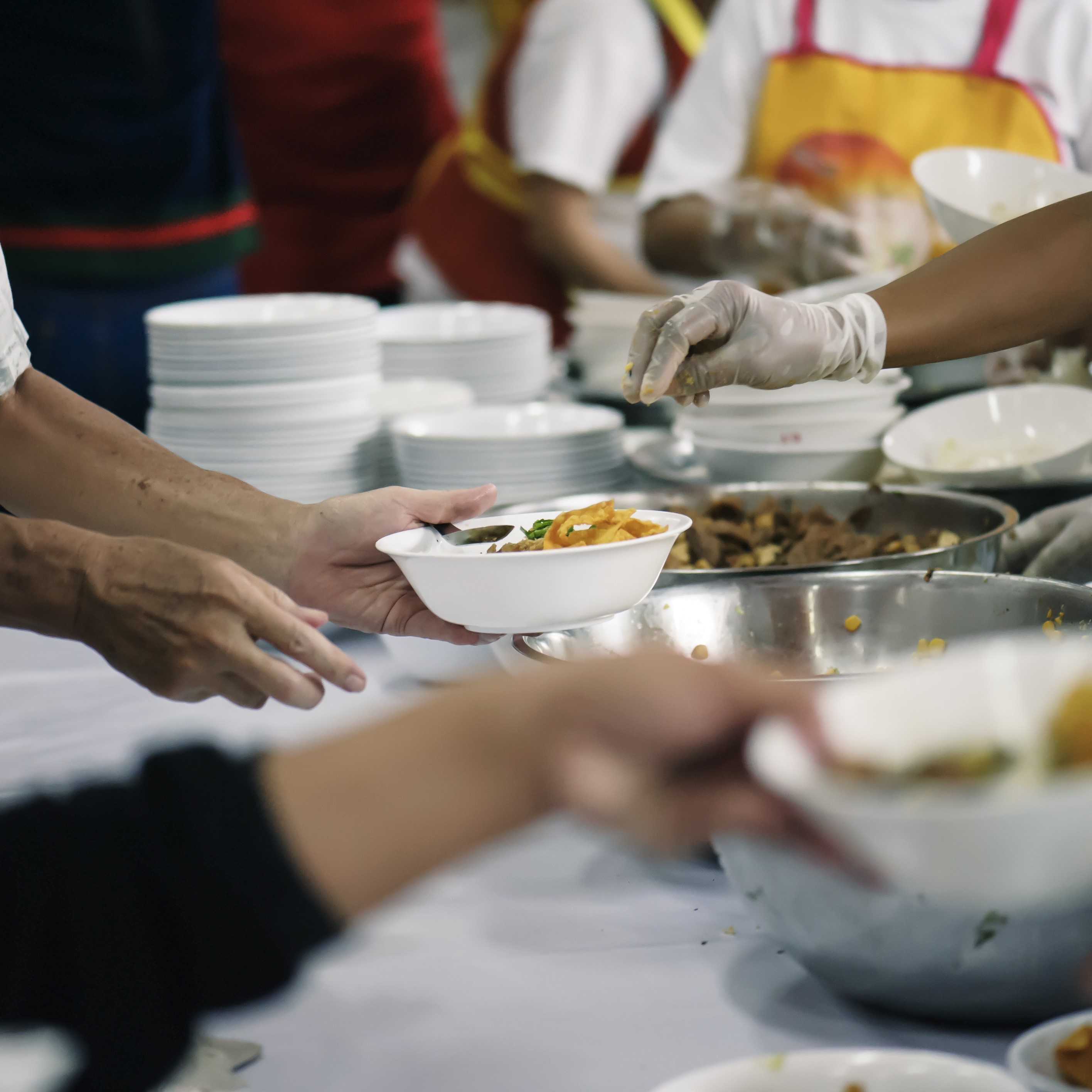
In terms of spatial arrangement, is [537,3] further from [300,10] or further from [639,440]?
[639,440]

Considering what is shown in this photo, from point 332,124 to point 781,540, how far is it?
2.60 m

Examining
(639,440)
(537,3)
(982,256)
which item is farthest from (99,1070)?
(537,3)

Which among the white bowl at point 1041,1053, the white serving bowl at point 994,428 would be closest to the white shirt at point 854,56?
the white serving bowl at point 994,428

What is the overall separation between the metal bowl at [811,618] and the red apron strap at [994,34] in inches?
74.4

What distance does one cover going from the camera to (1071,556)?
1269 millimetres

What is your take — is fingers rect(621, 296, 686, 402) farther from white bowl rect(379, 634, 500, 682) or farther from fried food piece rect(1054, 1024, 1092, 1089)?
fried food piece rect(1054, 1024, 1092, 1089)

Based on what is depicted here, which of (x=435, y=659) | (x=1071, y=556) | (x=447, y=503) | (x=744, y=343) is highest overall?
(x=744, y=343)

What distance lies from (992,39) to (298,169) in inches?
76.3

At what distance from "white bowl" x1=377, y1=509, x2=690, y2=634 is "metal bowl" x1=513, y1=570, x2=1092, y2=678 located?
86mm

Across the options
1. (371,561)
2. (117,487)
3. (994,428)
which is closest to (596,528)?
→ (371,561)

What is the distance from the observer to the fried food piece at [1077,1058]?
553 millimetres

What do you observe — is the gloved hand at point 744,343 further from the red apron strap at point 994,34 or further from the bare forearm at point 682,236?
the red apron strap at point 994,34

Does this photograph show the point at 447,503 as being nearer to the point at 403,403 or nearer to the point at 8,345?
the point at 8,345

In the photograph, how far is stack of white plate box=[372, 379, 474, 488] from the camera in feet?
5.88
